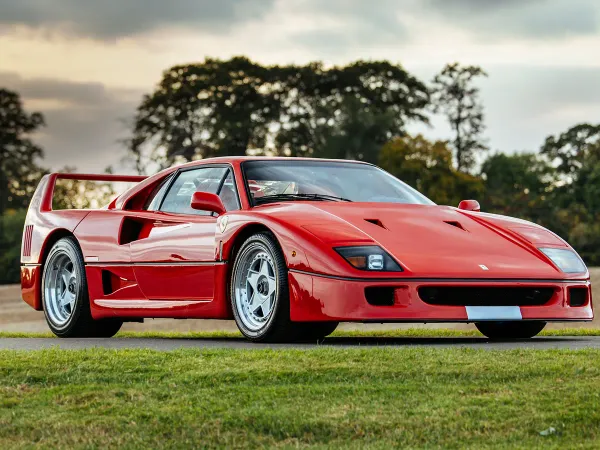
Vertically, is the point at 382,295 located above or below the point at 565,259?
below

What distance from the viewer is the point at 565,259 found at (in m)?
9.05

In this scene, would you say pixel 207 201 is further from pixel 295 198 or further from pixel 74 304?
pixel 74 304

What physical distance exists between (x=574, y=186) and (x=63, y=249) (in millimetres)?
63133

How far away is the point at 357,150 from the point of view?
2421 inches

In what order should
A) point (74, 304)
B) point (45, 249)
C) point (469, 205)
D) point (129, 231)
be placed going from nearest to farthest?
1. point (469, 205)
2. point (129, 231)
3. point (74, 304)
4. point (45, 249)

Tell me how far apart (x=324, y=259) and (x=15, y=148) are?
65.2m


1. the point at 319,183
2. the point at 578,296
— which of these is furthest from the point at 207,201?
the point at 578,296

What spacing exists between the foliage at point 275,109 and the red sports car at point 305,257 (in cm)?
4851

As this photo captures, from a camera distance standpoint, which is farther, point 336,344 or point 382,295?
point 336,344

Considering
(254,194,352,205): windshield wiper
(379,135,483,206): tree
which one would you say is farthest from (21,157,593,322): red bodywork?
(379,135,483,206): tree

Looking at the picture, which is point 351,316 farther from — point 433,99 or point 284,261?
point 433,99

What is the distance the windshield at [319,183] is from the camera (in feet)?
31.0

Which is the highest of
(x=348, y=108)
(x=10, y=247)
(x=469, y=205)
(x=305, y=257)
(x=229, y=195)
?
(x=348, y=108)

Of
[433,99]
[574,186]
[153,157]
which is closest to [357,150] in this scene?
[433,99]
